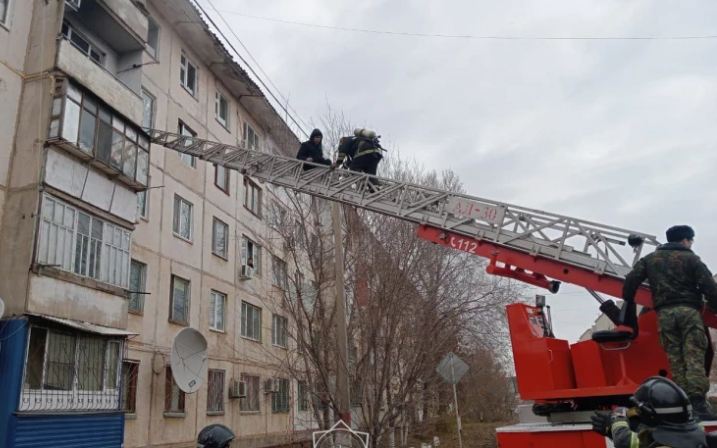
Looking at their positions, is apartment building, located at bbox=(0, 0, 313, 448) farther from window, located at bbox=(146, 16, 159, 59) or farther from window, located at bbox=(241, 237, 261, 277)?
window, located at bbox=(241, 237, 261, 277)

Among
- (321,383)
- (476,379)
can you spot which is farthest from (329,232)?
(476,379)

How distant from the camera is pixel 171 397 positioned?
1584cm

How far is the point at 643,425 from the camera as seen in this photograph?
300 centimetres

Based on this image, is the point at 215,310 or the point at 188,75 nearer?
the point at 215,310

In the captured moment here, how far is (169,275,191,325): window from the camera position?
16469mm

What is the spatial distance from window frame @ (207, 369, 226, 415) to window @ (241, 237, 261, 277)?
171 inches

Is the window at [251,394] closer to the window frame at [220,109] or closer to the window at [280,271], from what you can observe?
the window at [280,271]

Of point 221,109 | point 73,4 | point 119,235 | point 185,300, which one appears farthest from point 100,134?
point 221,109

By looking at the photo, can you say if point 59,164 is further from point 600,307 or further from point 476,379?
point 476,379

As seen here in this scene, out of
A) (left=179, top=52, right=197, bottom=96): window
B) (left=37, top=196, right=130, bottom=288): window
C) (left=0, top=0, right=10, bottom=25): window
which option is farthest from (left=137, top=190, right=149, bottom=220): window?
(left=0, top=0, right=10, bottom=25): window

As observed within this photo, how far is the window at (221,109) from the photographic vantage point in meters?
20.9

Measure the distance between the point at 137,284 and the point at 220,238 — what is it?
5.31 meters

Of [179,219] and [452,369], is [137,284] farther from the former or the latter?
[452,369]

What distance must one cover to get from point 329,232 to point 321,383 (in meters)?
3.82
